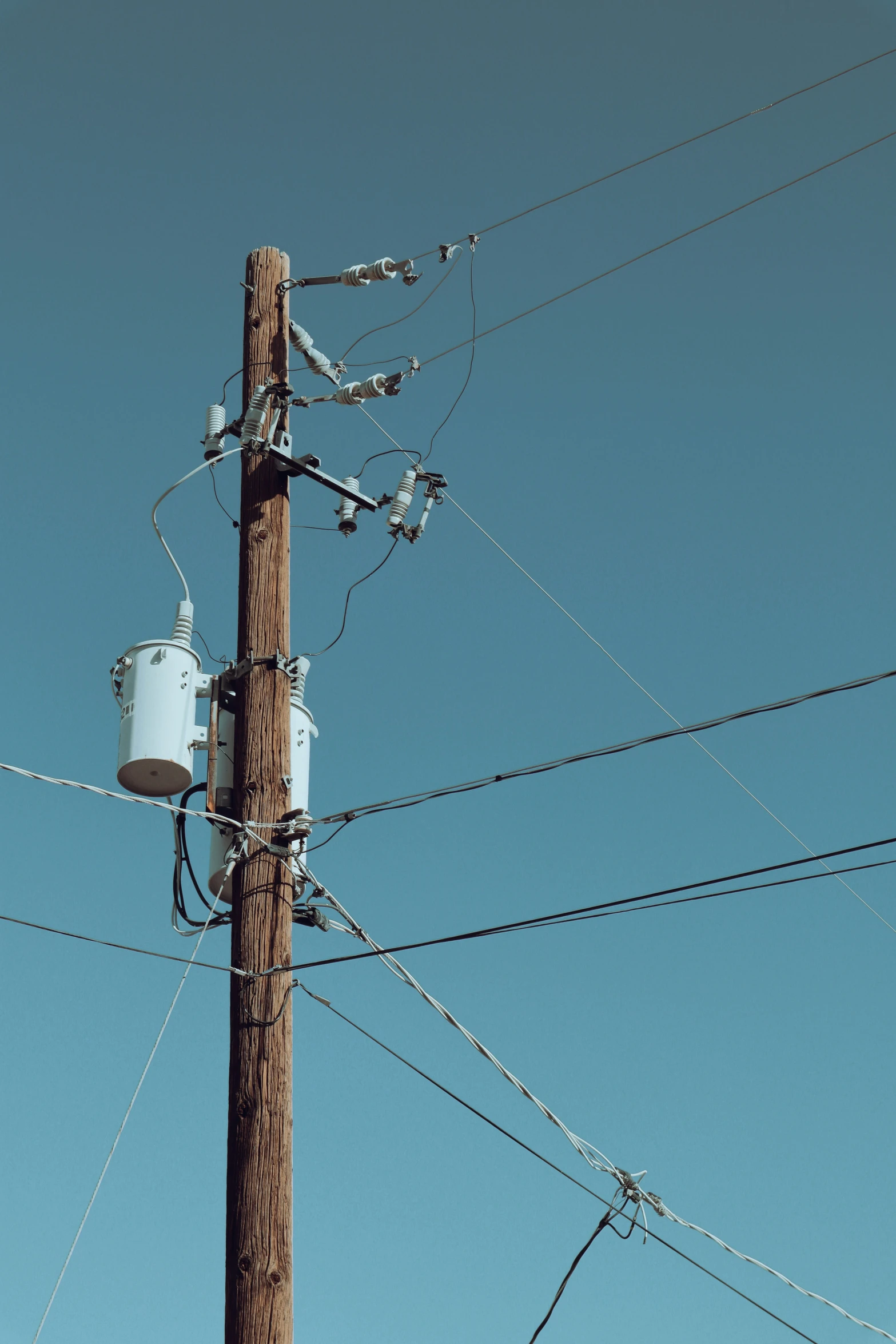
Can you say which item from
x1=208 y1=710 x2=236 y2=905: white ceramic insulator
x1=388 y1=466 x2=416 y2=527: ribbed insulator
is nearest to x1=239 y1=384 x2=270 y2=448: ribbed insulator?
x1=388 y1=466 x2=416 y2=527: ribbed insulator

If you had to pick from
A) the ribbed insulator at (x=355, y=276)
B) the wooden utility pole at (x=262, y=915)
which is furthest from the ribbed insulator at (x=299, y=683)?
the ribbed insulator at (x=355, y=276)

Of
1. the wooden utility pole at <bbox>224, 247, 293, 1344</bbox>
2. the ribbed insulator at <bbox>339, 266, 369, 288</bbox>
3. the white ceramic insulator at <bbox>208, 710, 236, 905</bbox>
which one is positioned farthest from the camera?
the ribbed insulator at <bbox>339, 266, 369, 288</bbox>

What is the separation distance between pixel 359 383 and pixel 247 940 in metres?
3.48

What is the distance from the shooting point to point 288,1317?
18.9 feet

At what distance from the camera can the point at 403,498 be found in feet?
27.1

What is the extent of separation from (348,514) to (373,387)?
2.61 feet

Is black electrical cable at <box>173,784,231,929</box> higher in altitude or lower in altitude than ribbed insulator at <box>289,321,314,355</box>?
lower

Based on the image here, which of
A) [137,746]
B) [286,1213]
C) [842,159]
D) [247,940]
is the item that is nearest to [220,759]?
[137,746]

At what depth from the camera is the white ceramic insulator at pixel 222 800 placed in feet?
22.6

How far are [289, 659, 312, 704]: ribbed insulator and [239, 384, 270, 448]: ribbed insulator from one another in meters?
1.35

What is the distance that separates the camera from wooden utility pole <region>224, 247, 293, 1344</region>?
228 inches

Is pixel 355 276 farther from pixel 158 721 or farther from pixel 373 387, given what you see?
pixel 158 721

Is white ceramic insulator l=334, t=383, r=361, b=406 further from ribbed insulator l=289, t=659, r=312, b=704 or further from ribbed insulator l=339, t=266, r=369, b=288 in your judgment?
ribbed insulator l=289, t=659, r=312, b=704

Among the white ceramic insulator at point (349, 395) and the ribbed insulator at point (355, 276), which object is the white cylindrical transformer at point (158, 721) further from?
the ribbed insulator at point (355, 276)
